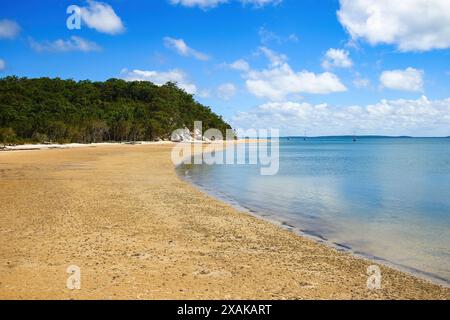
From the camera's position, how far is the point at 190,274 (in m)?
6.98

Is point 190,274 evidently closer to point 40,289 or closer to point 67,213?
point 40,289

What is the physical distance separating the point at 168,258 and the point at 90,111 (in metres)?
101

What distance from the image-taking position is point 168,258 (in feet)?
26.0

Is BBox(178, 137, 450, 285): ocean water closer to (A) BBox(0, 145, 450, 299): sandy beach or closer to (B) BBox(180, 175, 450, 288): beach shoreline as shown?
(B) BBox(180, 175, 450, 288): beach shoreline

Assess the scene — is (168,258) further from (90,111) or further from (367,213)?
(90,111)

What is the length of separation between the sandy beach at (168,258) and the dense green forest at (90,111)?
194ft

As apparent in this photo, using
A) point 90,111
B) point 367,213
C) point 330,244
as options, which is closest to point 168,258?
point 330,244

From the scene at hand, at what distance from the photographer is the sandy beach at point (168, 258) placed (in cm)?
625

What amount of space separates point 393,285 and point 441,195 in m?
15.9

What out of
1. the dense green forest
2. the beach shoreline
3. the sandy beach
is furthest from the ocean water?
the dense green forest

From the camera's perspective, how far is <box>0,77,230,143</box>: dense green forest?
74750mm

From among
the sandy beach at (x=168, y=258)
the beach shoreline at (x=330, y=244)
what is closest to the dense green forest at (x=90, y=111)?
the sandy beach at (x=168, y=258)

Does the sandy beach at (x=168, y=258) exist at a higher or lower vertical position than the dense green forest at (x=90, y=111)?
lower

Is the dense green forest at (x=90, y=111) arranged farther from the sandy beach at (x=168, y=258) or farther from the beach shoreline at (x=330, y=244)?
the beach shoreline at (x=330, y=244)
